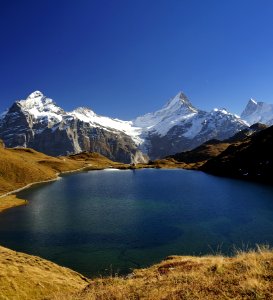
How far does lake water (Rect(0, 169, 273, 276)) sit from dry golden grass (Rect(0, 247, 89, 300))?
438 inches

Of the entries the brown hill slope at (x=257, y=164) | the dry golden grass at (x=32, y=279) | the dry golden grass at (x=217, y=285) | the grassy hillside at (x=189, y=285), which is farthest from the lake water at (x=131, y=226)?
the brown hill slope at (x=257, y=164)

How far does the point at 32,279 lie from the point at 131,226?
42502 mm

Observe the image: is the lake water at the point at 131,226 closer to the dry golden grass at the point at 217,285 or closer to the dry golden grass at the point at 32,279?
the dry golden grass at the point at 32,279

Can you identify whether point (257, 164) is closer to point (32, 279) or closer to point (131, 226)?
point (131, 226)

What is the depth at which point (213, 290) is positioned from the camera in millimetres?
16719

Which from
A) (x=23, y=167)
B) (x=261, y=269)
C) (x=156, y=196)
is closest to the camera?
(x=261, y=269)

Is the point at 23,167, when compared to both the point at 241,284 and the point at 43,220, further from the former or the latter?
the point at 241,284

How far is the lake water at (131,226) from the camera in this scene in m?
54.8

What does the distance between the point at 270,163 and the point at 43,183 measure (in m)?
110

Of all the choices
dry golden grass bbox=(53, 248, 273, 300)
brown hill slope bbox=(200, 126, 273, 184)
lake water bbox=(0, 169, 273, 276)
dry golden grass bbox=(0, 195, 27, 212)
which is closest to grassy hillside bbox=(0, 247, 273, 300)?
dry golden grass bbox=(53, 248, 273, 300)

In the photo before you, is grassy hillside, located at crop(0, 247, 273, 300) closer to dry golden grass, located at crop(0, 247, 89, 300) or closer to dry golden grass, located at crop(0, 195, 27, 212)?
dry golden grass, located at crop(0, 247, 89, 300)

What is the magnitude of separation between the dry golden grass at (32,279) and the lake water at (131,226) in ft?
36.5

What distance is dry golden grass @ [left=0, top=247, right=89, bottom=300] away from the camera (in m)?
27.6

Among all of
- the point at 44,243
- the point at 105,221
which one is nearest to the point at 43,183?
the point at 105,221
